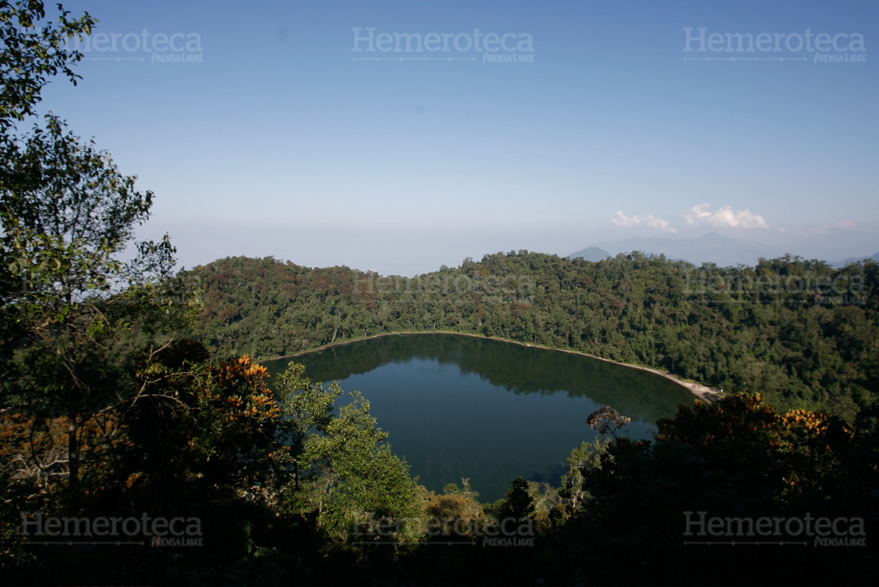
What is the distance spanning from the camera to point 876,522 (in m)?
4.42

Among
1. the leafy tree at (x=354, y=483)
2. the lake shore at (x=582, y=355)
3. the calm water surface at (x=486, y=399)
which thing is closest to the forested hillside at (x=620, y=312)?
the lake shore at (x=582, y=355)

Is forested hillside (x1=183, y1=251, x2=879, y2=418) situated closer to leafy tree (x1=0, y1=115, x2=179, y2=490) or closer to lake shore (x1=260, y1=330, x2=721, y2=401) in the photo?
lake shore (x1=260, y1=330, x2=721, y2=401)

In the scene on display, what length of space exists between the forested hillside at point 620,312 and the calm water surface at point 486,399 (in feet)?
23.5

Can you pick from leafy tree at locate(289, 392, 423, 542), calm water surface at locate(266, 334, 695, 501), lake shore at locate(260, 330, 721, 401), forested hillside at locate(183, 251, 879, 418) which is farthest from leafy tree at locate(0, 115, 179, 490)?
lake shore at locate(260, 330, 721, 401)

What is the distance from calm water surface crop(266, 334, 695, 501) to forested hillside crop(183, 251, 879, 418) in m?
7.16

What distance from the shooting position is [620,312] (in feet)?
285

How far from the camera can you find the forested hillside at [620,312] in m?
53.6

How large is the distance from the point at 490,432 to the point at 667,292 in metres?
63.2

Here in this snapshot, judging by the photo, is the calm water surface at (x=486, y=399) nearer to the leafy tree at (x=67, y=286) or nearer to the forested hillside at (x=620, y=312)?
the forested hillside at (x=620, y=312)

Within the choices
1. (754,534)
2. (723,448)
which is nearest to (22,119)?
(754,534)

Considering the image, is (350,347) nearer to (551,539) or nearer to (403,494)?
(403,494)

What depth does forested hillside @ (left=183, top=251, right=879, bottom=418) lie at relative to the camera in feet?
176

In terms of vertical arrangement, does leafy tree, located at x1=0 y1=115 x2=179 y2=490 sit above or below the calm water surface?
above

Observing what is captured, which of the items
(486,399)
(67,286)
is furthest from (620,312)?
(67,286)
